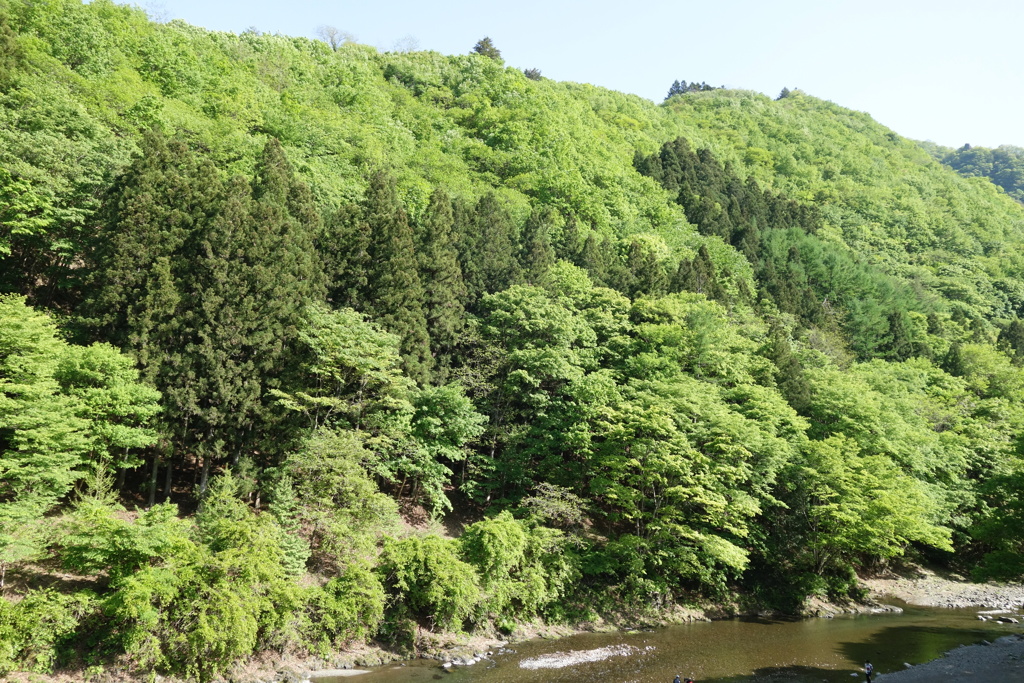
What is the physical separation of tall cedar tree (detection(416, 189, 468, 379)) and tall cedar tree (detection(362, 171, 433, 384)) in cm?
77

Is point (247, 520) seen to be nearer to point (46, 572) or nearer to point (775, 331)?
point (46, 572)

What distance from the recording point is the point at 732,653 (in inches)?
1077

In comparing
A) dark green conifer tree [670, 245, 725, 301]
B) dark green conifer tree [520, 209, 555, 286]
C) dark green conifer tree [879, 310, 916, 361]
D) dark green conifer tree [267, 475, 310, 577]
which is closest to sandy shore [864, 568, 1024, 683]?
dark green conifer tree [267, 475, 310, 577]

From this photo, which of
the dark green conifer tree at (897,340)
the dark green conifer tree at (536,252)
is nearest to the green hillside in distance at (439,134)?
the dark green conifer tree at (536,252)

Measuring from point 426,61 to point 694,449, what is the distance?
301 ft

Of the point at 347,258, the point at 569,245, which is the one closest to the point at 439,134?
the point at 569,245

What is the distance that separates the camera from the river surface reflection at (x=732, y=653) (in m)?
23.6

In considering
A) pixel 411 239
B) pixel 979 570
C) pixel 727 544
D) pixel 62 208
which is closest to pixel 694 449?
pixel 727 544

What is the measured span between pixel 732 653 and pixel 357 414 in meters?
19.6

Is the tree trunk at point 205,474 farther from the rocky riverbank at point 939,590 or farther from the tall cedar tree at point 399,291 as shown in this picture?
the rocky riverbank at point 939,590

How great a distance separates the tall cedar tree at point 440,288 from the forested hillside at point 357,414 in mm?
211

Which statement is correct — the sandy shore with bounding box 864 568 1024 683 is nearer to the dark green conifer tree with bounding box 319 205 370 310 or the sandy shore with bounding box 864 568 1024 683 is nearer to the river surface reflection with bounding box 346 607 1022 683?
the river surface reflection with bounding box 346 607 1022 683

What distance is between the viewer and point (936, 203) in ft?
385

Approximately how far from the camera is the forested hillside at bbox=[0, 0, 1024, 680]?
2114 centimetres
